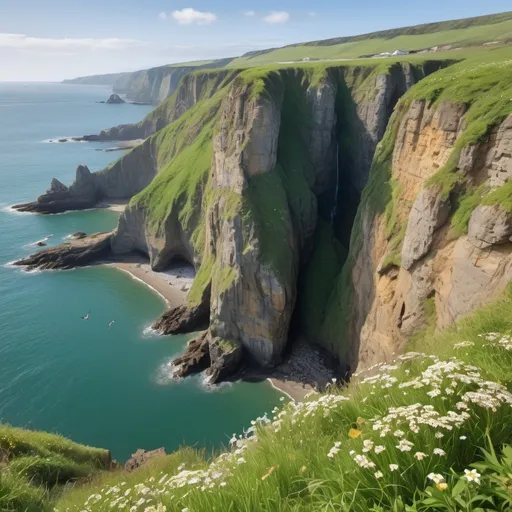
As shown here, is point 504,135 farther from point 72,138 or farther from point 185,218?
point 72,138

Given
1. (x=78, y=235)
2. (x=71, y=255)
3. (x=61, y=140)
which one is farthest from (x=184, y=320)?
(x=61, y=140)

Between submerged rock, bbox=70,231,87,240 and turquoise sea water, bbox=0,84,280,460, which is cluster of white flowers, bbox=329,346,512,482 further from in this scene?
submerged rock, bbox=70,231,87,240

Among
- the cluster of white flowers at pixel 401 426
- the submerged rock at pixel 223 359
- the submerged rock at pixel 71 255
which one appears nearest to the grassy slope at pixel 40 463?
the cluster of white flowers at pixel 401 426

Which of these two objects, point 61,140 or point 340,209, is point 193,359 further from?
point 61,140

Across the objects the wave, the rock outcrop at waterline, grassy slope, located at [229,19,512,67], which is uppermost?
grassy slope, located at [229,19,512,67]

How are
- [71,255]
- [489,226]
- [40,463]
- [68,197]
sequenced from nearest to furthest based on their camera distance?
[40,463] < [489,226] < [71,255] < [68,197]

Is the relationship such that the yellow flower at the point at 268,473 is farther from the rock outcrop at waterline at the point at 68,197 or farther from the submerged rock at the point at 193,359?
the rock outcrop at waterline at the point at 68,197

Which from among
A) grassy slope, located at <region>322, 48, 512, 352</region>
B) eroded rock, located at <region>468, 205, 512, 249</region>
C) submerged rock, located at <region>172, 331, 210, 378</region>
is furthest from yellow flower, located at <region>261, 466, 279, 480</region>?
submerged rock, located at <region>172, 331, 210, 378</region>
